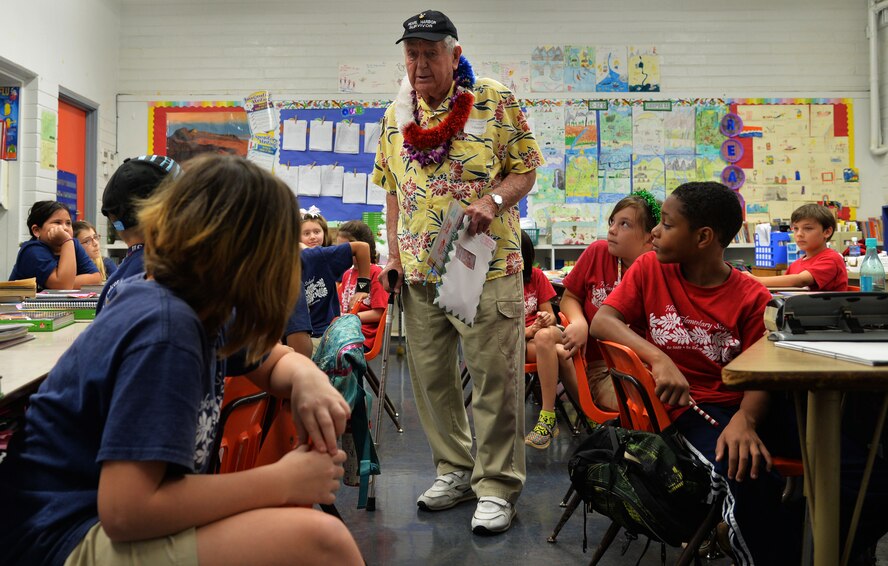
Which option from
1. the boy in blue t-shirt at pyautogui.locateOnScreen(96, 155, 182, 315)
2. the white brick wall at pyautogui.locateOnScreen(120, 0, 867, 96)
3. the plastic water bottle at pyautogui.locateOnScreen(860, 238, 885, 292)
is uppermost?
the white brick wall at pyautogui.locateOnScreen(120, 0, 867, 96)

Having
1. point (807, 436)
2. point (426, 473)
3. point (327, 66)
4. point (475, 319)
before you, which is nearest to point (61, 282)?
point (426, 473)

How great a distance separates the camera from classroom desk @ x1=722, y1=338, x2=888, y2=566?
1.12 meters

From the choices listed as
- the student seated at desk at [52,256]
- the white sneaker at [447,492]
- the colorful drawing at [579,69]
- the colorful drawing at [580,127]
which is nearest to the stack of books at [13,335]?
the white sneaker at [447,492]

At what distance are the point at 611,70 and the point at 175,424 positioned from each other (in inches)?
282

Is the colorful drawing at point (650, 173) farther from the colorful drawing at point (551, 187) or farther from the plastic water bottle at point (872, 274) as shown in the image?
the plastic water bottle at point (872, 274)

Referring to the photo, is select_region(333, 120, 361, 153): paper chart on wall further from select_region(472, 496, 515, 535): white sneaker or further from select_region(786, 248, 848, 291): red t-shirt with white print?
select_region(472, 496, 515, 535): white sneaker

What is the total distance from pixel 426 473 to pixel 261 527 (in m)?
2.36

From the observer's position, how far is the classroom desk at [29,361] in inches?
53.1

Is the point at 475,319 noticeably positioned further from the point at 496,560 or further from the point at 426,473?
the point at 426,473

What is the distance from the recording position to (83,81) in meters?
6.78

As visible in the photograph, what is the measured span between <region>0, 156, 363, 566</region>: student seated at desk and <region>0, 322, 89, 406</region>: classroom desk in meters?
0.35

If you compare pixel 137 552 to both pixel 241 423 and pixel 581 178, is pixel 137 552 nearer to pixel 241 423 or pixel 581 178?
pixel 241 423

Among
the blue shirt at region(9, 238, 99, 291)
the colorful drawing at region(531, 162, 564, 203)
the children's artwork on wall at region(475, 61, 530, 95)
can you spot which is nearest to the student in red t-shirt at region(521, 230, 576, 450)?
the blue shirt at region(9, 238, 99, 291)

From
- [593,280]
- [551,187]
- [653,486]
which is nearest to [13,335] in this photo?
[653,486]
